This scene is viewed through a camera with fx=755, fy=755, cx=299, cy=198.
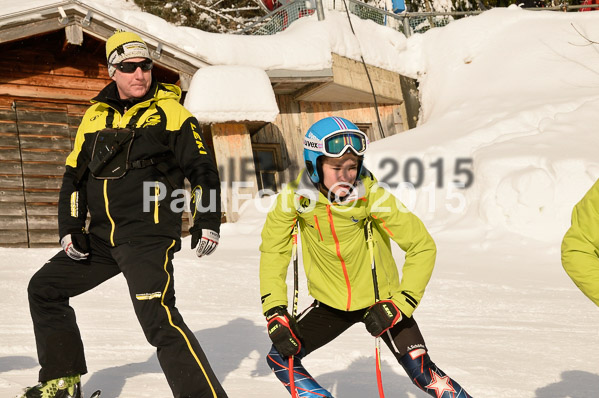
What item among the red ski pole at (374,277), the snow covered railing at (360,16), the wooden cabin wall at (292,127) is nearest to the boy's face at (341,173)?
the red ski pole at (374,277)

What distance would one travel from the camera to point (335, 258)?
3602mm

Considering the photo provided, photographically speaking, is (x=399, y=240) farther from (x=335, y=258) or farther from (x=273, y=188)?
(x=273, y=188)

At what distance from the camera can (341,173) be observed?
3529 mm

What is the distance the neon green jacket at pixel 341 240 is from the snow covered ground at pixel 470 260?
1093 millimetres

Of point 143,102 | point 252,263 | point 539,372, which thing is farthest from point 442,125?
point 143,102

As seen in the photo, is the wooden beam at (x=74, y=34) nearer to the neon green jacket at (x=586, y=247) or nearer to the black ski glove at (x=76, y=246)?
the black ski glove at (x=76, y=246)

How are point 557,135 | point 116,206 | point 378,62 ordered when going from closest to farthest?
1. point 116,206
2. point 557,135
3. point 378,62

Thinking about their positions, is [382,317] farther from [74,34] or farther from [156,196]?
[74,34]

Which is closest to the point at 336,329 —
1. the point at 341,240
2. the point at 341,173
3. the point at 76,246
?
the point at 341,240

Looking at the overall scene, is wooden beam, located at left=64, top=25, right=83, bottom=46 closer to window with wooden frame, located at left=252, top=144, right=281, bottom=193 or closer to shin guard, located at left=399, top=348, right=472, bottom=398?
window with wooden frame, located at left=252, top=144, right=281, bottom=193

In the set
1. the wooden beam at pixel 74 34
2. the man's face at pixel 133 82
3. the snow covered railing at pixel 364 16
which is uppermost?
the snow covered railing at pixel 364 16

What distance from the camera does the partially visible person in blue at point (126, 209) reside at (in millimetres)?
3621

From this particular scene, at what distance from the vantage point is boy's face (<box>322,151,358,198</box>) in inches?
138

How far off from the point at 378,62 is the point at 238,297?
34.9 feet
